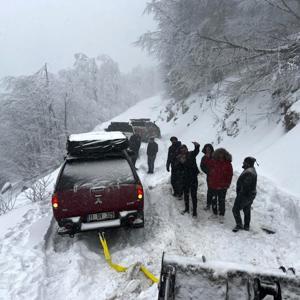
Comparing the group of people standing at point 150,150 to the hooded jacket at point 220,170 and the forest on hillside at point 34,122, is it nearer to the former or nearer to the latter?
the hooded jacket at point 220,170

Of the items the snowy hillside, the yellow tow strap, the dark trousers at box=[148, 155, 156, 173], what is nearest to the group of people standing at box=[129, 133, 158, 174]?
the dark trousers at box=[148, 155, 156, 173]

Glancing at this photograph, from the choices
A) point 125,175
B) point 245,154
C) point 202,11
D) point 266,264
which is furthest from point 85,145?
point 202,11

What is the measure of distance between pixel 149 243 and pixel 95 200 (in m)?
A: 1.38

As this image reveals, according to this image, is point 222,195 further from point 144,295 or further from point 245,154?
point 245,154

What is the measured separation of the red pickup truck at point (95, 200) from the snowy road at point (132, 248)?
53 cm

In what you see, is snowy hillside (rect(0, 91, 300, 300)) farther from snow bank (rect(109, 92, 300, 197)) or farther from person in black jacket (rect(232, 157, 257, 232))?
person in black jacket (rect(232, 157, 257, 232))

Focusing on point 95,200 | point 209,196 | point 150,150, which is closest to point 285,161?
point 209,196

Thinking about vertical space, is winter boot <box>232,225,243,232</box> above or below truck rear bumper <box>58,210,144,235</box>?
below

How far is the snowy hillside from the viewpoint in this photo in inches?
194

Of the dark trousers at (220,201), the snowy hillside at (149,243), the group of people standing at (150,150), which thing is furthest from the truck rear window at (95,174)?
the group of people standing at (150,150)

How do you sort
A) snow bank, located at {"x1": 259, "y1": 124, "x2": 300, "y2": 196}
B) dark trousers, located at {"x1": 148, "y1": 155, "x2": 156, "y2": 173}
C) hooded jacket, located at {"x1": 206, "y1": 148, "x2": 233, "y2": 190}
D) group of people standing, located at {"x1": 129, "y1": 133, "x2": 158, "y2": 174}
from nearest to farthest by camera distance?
hooded jacket, located at {"x1": 206, "y1": 148, "x2": 233, "y2": 190}, snow bank, located at {"x1": 259, "y1": 124, "x2": 300, "y2": 196}, group of people standing, located at {"x1": 129, "y1": 133, "x2": 158, "y2": 174}, dark trousers, located at {"x1": 148, "y1": 155, "x2": 156, "y2": 173}

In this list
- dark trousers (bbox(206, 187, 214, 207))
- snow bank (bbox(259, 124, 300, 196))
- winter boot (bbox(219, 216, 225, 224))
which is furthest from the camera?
snow bank (bbox(259, 124, 300, 196))

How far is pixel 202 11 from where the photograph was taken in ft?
70.7

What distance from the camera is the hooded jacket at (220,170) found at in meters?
7.04
